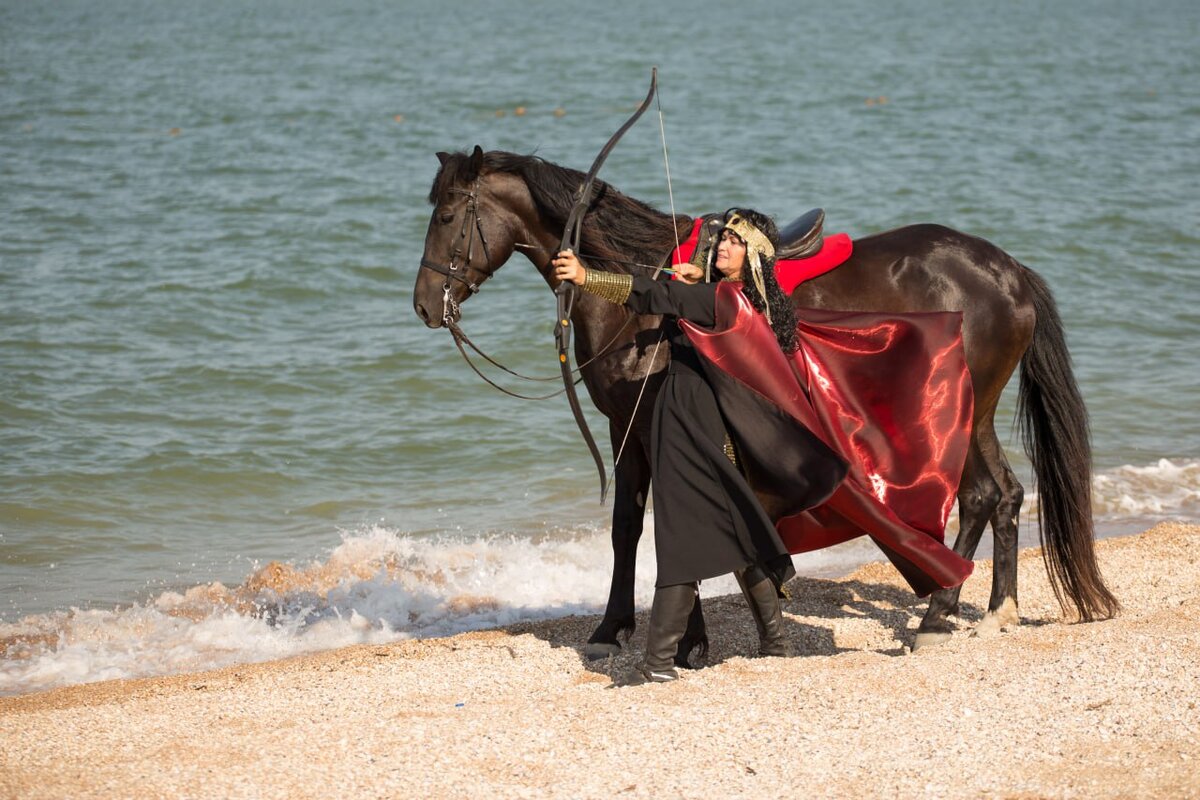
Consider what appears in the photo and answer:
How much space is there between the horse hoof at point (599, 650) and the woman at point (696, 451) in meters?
0.79

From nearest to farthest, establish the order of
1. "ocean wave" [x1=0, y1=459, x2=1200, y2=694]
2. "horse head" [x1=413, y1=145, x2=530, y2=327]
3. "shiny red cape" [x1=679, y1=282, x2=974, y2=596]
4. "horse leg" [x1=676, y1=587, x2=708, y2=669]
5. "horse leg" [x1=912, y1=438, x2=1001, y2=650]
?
"shiny red cape" [x1=679, y1=282, x2=974, y2=596] < "horse head" [x1=413, y1=145, x2=530, y2=327] < "horse leg" [x1=676, y1=587, x2=708, y2=669] < "horse leg" [x1=912, y1=438, x2=1001, y2=650] < "ocean wave" [x1=0, y1=459, x2=1200, y2=694]

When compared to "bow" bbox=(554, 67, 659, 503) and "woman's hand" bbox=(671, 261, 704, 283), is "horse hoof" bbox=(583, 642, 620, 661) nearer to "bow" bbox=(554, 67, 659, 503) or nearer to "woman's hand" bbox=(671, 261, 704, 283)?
"bow" bbox=(554, 67, 659, 503)

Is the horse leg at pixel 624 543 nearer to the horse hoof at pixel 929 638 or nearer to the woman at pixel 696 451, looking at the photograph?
the woman at pixel 696 451

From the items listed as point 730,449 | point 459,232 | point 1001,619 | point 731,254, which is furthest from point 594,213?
point 1001,619

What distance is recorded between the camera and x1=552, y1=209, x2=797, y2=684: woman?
504 centimetres

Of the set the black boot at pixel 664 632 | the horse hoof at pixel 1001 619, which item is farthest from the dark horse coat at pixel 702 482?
the horse hoof at pixel 1001 619

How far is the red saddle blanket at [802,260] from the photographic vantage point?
5.62m

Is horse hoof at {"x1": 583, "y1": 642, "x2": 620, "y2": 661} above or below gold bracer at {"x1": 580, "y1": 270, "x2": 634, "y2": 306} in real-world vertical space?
below

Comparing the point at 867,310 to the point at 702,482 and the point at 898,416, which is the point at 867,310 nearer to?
the point at 898,416

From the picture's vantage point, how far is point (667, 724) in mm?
→ 4789

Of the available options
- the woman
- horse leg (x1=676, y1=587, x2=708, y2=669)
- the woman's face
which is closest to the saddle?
the woman's face

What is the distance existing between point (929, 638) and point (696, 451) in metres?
1.66

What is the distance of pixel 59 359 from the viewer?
500 inches

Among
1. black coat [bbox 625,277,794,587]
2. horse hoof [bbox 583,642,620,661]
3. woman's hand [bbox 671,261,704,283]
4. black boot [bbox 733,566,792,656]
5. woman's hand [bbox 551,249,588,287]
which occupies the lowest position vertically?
horse hoof [bbox 583,642,620,661]
